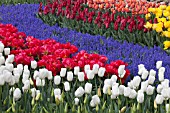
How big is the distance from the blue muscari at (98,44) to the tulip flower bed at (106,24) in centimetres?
41

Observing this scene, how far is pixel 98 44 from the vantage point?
5723mm

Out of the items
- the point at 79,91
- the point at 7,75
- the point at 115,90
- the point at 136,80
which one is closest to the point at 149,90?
the point at 136,80

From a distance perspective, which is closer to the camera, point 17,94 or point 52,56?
point 17,94

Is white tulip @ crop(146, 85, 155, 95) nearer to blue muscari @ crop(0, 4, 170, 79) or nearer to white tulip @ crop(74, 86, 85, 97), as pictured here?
white tulip @ crop(74, 86, 85, 97)

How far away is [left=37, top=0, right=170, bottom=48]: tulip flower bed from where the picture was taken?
6453 mm

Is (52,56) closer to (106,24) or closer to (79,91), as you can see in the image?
(79,91)

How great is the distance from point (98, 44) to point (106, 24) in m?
1.21

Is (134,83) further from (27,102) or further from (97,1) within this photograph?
(97,1)

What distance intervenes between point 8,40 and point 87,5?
165 inches

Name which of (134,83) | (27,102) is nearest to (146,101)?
(134,83)

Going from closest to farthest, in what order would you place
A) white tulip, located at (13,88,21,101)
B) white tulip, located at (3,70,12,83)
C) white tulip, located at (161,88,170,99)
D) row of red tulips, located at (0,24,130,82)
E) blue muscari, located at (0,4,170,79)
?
white tulip, located at (161,88,170,99) < white tulip, located at (13,88,21,101) < white tulip, located at (3,70,12,83) < row of red tulips, located at (0,24,130,82) < blue muscari, located at (0,4,170,79)

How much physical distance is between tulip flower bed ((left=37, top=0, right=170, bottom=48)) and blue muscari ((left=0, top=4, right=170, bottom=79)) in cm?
41

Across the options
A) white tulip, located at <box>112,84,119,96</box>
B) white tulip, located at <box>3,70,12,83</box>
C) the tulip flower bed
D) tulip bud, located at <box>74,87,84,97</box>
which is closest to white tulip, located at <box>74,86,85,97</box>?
tulip bud, located at <box>74,87,84,97</box>

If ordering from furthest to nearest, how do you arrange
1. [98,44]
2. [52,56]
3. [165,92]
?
[98,44] < [52,56] < [165,92]
